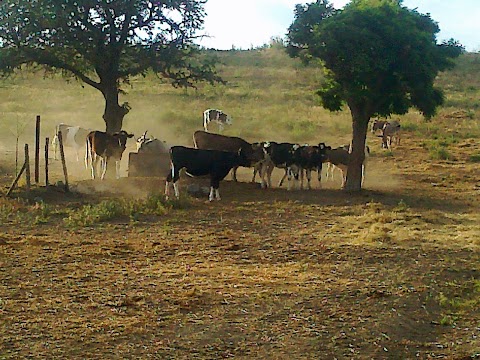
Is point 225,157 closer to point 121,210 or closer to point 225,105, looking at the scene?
point 121,210

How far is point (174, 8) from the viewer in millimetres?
20312

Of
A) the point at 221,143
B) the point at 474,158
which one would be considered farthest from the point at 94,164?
the point at 474,158

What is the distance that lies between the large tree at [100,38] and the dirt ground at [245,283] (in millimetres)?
5281

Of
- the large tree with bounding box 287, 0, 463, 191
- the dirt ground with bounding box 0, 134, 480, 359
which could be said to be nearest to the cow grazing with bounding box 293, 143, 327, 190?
the large tree with bounding box 287, 0, 463, 191

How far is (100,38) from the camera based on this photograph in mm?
19734

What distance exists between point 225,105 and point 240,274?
34.2 m

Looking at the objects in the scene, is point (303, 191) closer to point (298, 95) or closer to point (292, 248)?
point (292, 248)

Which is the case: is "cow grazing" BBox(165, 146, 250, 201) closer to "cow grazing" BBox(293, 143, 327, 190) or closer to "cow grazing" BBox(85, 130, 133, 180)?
"cow grazing" BBox(293, 143, 327, 190)

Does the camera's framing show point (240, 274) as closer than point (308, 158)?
Yes

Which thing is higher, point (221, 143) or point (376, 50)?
point (376, 50)

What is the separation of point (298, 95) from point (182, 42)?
2782 cm

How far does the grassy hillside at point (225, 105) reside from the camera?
33.4m

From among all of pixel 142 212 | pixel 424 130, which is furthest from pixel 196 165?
pixel 424 130

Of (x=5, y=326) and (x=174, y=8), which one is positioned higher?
(x=174, y=8)
